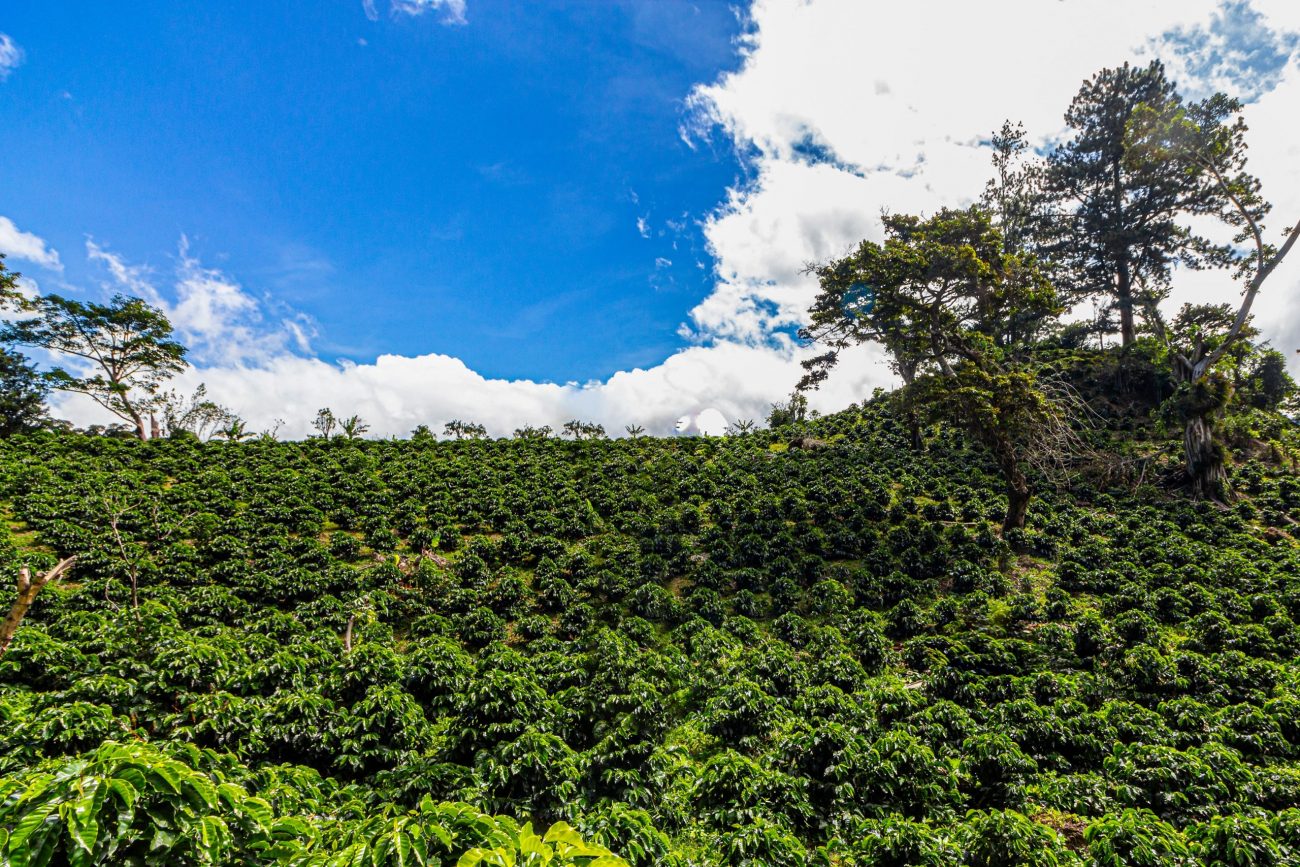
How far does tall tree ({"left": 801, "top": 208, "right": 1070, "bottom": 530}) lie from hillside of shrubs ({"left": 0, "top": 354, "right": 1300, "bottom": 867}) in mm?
4266

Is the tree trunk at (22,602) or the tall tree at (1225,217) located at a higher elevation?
the tall tree at (1225,217)

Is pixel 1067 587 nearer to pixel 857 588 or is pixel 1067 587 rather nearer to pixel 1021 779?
pixel 857 588

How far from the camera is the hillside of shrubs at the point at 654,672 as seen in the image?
593 cm

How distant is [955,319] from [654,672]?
2116 cm

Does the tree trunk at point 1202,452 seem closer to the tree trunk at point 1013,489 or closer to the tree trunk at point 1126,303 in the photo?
the tree trunk at point 1013,489

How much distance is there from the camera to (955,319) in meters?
23.5

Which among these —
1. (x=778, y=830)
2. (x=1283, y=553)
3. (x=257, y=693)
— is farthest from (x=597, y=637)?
(x=1283, y=553)

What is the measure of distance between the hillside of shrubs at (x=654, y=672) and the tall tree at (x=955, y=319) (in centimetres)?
427

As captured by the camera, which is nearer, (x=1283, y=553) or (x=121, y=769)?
(x=121, y=769)

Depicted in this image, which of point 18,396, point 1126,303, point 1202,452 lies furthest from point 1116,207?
point 18,396

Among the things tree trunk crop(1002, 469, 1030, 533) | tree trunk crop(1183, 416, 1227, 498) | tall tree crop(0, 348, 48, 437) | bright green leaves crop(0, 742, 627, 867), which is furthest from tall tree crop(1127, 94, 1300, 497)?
tall tree crop(0, 348, 48, 437)

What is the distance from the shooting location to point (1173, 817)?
7195 mm

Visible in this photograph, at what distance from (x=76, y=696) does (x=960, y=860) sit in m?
13.8

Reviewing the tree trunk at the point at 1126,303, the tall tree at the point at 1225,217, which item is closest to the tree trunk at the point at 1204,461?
the tall tree at the point at 1225,217
